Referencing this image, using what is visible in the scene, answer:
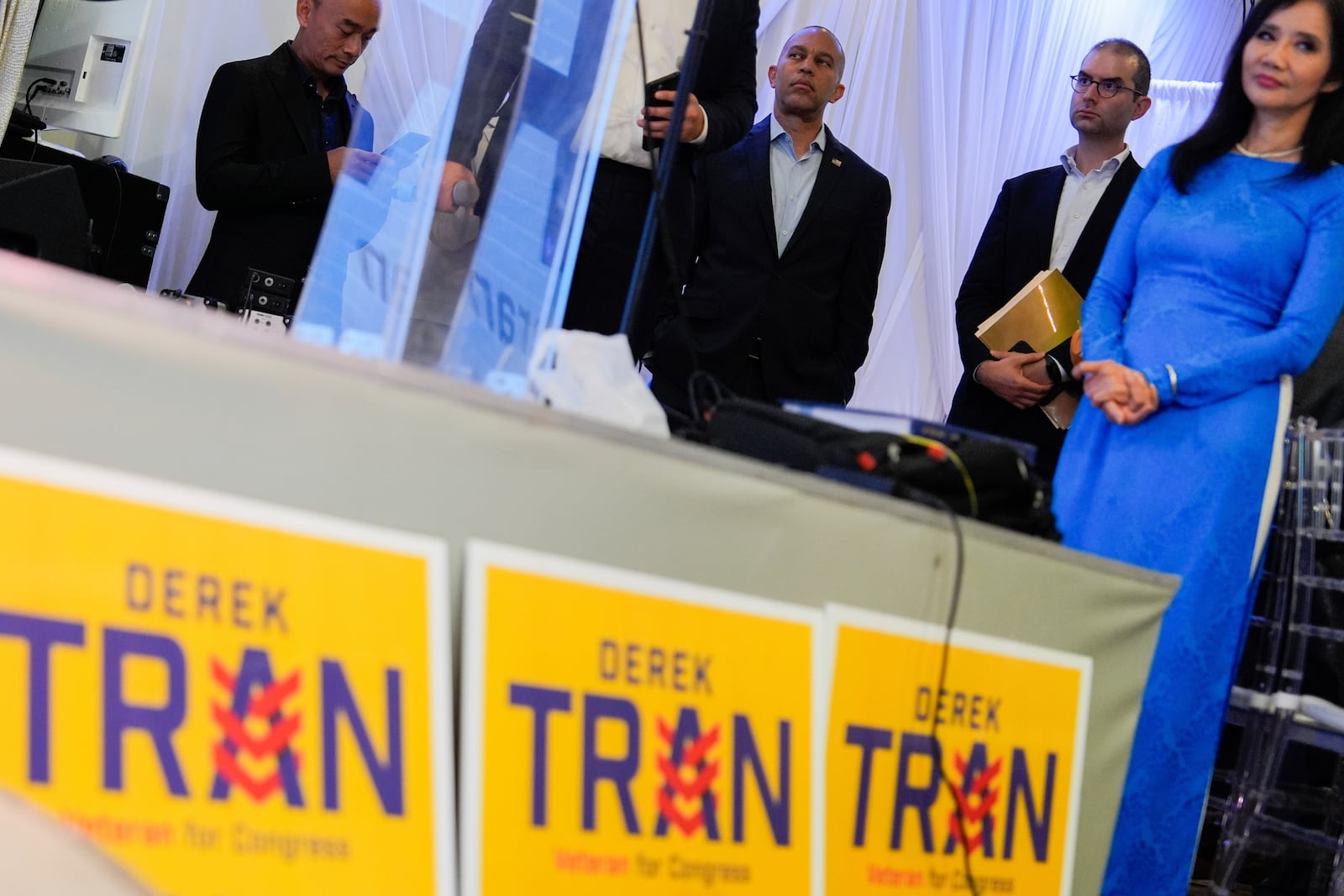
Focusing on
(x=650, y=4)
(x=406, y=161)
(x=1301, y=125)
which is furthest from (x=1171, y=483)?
(x=406, y=161)

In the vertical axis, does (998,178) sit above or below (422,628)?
above

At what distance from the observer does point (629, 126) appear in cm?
217

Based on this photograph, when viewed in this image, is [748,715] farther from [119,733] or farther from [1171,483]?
[1171,483]

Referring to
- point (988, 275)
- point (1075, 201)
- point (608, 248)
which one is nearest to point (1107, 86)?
point (1075, 201)

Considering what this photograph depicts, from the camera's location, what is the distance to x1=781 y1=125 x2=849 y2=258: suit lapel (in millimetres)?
3533

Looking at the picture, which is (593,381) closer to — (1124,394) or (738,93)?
(1124,394)

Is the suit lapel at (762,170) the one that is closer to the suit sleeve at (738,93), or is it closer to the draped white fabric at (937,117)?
the suit sleeve at (738,93)

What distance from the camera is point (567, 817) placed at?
1261mm

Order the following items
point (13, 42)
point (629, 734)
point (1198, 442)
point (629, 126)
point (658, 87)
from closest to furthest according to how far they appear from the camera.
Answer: point (629, 734), point (658, 87), point (629, 126), point (1198, 442), point (13, 42)

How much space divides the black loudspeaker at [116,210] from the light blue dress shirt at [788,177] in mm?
1580

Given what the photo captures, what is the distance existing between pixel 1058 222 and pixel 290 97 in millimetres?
1957

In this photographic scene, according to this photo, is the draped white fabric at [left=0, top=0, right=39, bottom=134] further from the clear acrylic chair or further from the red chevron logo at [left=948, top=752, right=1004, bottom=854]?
the clear acrylic chair

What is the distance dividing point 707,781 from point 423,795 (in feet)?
1.00

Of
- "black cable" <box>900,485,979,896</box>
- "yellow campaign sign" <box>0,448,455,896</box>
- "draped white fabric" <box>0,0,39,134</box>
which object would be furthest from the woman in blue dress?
"draped white fabric" <box>0,0,39,134</box>
